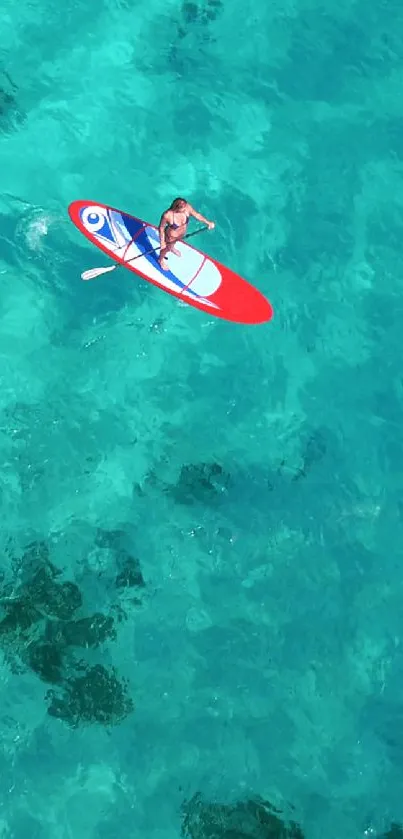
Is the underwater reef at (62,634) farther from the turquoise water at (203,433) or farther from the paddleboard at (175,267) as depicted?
the paddleboard at (175,267)

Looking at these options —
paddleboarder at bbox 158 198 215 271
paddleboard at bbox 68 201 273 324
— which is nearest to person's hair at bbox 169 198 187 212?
paddleboarder at bbox 158 198 215 271

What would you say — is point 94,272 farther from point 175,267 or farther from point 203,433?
point 203,433

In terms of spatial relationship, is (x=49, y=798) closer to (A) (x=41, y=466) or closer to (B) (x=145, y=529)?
(B) (x=145, y=529)

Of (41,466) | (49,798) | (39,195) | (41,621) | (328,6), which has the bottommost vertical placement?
(49,798)

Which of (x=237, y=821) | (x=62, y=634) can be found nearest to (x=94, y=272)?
(x=62, y=634)

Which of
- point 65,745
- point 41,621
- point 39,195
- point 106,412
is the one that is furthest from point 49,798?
point 39,195

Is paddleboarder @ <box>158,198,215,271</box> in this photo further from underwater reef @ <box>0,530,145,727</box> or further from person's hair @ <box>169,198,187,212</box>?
underwater reef @ <box>0,530,145,727</box>
